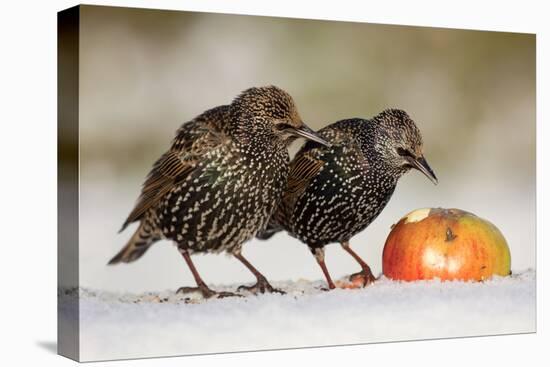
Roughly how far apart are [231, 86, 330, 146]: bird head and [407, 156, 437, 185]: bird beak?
69 cm

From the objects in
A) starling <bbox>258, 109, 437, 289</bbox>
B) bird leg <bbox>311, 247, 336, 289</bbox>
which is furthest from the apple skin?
bird leg <bbox>311, 247, 336, 289</bbox>

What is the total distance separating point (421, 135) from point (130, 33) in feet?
6.74

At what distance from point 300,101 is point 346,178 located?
22.3 inches

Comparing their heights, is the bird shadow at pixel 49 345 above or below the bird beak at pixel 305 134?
below

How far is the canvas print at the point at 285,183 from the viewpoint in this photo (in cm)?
624

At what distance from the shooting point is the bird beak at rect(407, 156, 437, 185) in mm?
6961

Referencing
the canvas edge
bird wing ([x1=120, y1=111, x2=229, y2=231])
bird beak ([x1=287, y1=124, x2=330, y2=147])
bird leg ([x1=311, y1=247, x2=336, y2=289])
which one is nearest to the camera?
the canvas edge

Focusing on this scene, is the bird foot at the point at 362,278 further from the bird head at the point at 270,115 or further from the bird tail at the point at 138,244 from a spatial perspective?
the bird tail at the point at 138,244

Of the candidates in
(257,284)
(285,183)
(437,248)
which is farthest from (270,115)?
(437,248)

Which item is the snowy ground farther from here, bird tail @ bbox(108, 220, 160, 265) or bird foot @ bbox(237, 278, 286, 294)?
bird tail @ bbox(108, 220, 160, 265)

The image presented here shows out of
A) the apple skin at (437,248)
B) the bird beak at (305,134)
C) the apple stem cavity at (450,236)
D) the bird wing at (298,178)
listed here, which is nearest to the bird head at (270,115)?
the bird beak at (305,134)

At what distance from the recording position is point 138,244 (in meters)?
6.35

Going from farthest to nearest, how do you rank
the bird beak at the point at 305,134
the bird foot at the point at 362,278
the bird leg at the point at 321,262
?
the bird foot at the point at 362,278, the bird leg at the point at 321,262, the bird beak at the point at 305,134

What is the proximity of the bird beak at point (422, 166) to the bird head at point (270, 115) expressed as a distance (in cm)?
69
